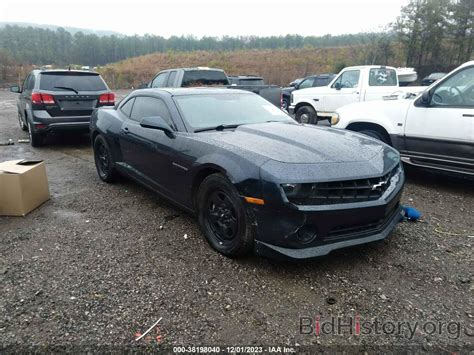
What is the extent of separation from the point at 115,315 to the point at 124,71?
38767 millimetres

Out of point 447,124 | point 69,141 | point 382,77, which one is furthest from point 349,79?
point 69,141

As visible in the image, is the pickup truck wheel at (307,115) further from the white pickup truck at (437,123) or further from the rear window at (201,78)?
the white pickup truck at (437,123)

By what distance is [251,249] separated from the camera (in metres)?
2.99

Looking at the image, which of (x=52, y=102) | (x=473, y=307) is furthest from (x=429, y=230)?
(x=52, y=102)

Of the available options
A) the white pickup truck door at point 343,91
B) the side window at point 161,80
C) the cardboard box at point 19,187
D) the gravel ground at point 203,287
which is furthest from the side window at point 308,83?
the cardboard box at point 19,187

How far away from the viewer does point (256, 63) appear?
46.4 meters

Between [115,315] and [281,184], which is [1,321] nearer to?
[115,315]

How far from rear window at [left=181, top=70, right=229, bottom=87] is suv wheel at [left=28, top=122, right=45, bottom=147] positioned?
3.64 metres

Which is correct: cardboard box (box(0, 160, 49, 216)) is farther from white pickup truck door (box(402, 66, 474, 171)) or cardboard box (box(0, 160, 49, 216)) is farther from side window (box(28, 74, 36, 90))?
white pickup truck door (box(402, 66, 474, 171))

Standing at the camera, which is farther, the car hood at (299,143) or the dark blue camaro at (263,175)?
the car hood at (299,143)

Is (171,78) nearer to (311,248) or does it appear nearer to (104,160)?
Answer: (104,160)

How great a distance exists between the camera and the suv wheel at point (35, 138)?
7.49m

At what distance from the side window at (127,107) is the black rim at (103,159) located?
68cm

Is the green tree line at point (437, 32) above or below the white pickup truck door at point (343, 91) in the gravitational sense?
above
